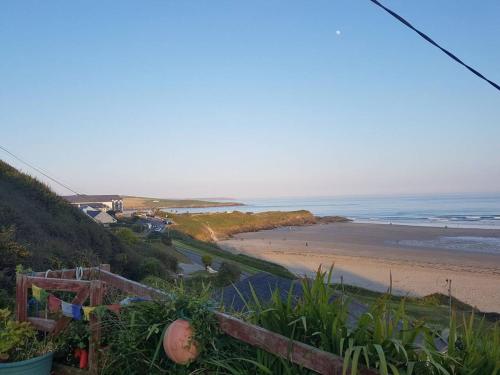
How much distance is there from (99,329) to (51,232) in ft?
34.1

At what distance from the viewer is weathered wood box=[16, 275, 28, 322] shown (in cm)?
429

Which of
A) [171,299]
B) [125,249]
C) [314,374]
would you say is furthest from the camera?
[125,249]

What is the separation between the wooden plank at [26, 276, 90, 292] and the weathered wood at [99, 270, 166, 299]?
376mm

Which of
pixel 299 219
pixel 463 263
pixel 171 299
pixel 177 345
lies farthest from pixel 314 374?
pixel 299 219

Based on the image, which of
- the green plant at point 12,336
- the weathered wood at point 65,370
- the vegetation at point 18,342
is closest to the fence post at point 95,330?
the weathered wood at point 65,370

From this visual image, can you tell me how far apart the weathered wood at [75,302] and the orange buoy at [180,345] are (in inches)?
41.8

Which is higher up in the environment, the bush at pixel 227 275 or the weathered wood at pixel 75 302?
the weathered wood at pixel 75 302

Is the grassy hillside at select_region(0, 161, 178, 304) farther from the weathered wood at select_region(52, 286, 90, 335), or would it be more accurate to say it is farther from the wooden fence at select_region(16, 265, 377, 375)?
the weathered wood at select_region(52, 286, 90, 335)

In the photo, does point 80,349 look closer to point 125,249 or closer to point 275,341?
point 275,341

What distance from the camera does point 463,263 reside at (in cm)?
2988

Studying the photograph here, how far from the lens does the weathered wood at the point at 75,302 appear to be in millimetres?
3746

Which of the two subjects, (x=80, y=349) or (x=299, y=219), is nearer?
(x=80, y=349)

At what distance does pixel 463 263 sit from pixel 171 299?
3038 cm

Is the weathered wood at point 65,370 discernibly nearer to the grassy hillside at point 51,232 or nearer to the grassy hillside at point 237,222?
the grassy hillside at point 51,232
